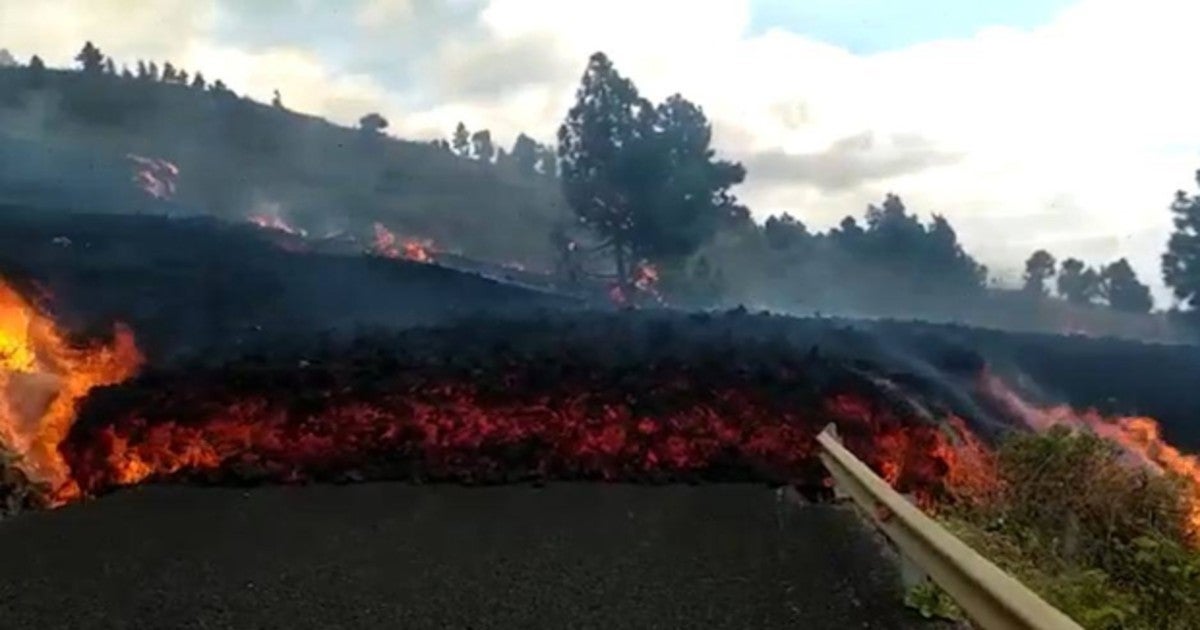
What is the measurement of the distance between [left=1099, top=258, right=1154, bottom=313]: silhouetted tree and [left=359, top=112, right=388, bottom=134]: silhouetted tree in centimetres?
9316

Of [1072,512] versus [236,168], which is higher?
[236,168]

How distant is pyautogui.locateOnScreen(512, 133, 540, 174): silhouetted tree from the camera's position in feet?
537

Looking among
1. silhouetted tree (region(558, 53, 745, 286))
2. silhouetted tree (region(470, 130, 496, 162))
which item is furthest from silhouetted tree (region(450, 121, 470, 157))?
silhouetted tree (region(558, 53, 745, 286))

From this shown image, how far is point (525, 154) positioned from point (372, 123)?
34.0 meters

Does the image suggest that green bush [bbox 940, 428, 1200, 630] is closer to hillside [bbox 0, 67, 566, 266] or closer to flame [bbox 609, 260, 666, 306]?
flame [bbox 609, 260, 666, 306]

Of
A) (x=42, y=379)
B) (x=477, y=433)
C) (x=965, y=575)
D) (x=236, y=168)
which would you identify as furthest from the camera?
(x=236, y=168)

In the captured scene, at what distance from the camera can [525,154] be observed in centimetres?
16688

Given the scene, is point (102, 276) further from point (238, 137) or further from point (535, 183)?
point (535, 183)

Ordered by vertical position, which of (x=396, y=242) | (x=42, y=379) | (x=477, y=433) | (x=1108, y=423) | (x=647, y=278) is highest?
(x=396, y=242)

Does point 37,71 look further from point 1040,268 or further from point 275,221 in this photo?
point 1040,268

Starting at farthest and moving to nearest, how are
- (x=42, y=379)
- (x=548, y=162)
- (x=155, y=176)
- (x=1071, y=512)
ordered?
1. (x=548, y=162)
2. (x=155, y=176)
3. (x=42, y=379)
4. (x=1071, y=512)

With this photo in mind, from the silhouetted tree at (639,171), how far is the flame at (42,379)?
44.8m

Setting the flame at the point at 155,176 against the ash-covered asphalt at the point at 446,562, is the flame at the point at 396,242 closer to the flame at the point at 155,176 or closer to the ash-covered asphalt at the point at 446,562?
the flame at the point at 155,176

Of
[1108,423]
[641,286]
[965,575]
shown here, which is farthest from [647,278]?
[965,575]
